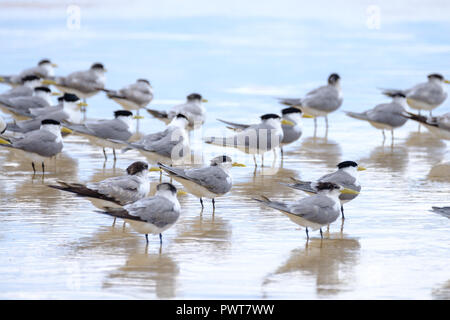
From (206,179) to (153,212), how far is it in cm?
138

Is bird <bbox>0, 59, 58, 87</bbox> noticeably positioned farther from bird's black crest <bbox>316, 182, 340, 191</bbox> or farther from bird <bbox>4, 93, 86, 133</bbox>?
bird's black crest <bbox>316, 182, 340, 191</bbox>

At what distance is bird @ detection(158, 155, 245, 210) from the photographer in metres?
7.98

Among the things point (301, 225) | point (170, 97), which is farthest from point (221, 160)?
point (170, 97)

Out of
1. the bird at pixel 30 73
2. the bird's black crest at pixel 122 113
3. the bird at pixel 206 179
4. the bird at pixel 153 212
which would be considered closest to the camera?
the bird at pixel 153 212

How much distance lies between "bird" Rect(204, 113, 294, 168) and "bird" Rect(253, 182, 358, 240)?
3635 millimetres

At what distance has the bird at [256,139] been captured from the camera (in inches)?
424

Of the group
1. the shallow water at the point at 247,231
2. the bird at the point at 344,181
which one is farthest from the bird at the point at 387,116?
the bird at the point at 344,181

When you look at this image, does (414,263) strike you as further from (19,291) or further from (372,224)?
(19,291)

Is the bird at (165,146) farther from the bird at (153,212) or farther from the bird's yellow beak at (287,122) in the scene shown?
the bird at (153,212)

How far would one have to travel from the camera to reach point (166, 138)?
9.90 m

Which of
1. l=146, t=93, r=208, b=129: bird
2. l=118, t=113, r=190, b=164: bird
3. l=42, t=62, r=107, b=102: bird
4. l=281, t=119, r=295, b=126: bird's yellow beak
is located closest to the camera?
l=118, t=113, r=190, b=164: bird

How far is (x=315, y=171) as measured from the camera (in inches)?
414

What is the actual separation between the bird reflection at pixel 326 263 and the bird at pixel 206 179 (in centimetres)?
129

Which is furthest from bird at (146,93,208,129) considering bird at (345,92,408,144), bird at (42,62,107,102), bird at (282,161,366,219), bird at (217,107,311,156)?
bird at (282,161,366,219)
